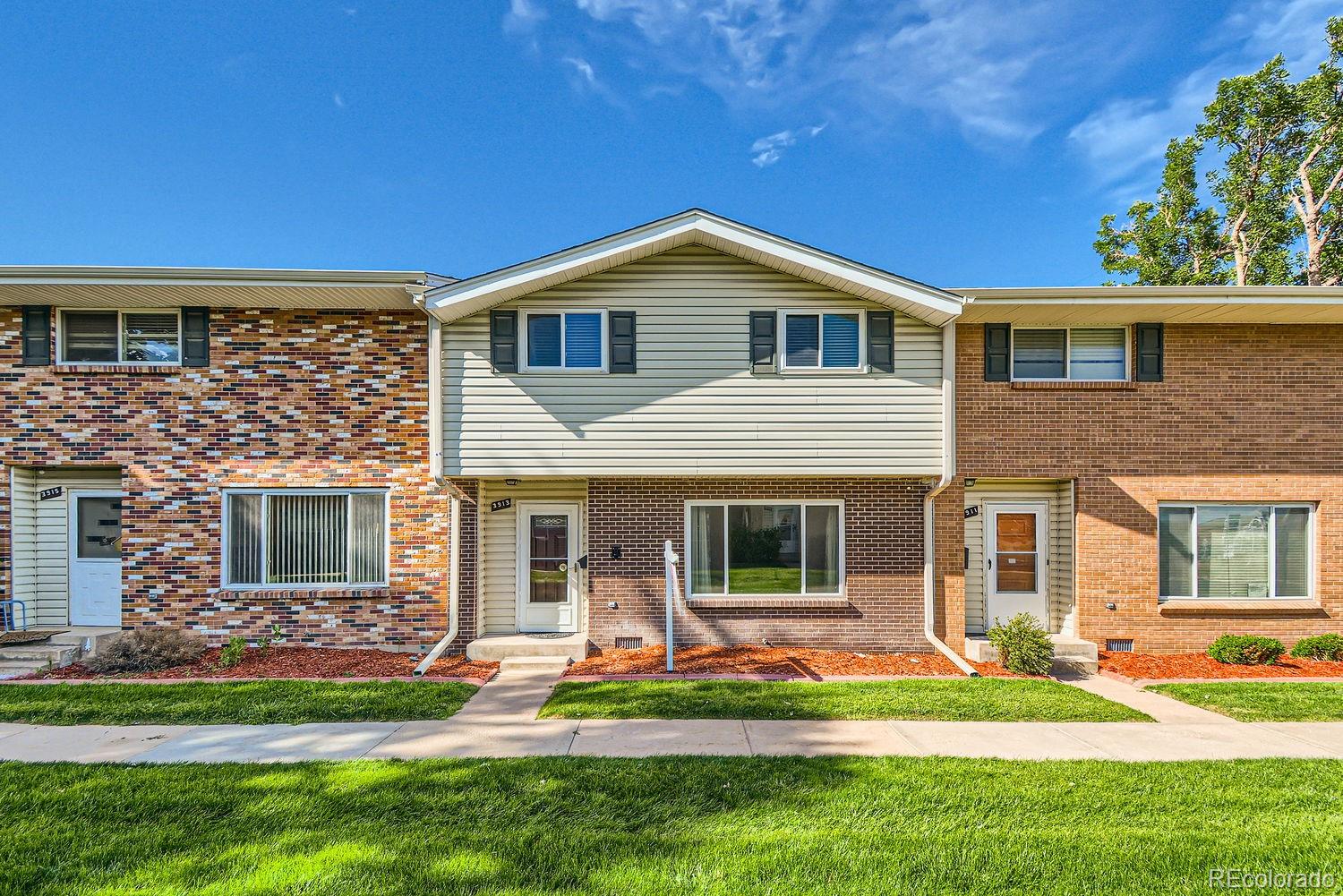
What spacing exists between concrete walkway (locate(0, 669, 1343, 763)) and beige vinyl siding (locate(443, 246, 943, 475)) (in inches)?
129

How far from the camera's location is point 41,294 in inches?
336

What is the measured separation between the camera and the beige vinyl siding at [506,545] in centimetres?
949

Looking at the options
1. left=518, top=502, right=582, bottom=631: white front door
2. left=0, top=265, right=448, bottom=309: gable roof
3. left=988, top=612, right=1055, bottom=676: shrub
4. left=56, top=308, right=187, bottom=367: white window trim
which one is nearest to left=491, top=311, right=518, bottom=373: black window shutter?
left=0, top=265, right=448, bottom=309: gable roof

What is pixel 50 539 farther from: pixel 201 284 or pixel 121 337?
pixel 201 284

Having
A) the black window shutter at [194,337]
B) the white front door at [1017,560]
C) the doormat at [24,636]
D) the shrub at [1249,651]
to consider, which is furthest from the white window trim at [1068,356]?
the doormat at [24,636]

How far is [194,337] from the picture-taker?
902cm

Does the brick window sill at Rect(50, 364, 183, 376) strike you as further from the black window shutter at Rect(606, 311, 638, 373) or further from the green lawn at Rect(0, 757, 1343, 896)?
the black window shutter at Rect(606, 311, 638, 373)

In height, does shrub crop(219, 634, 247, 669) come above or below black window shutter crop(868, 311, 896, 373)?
below

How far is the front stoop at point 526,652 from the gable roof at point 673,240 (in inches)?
176

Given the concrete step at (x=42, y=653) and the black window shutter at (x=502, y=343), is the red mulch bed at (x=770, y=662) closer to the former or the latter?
the black window shutter at (x=502, y=343)

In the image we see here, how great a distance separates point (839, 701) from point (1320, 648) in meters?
7.36

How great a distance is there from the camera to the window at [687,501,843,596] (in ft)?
29.9

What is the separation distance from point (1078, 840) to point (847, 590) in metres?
5.09

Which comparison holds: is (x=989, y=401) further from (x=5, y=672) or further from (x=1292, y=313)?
(x=5, y=672)
